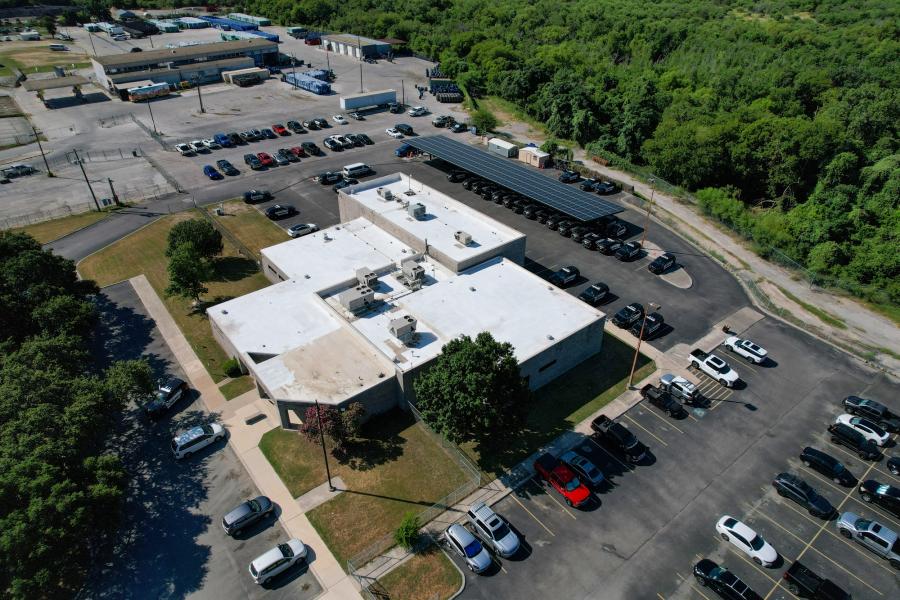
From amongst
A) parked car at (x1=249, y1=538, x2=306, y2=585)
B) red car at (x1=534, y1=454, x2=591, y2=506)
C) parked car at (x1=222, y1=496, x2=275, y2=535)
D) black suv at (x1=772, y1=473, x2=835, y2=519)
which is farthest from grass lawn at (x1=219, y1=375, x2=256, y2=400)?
black suv at (x1=772, y1=473, x2=835, y2=519)

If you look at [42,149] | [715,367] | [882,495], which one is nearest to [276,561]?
[715,367]

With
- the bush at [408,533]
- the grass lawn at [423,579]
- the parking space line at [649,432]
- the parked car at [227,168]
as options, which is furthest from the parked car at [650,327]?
the parked car at [227,168]

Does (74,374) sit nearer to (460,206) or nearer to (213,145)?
(460,206)

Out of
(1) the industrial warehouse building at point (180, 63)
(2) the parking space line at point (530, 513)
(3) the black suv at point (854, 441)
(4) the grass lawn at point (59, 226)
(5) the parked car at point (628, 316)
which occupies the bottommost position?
(2) the parking space line at point (530, 513)

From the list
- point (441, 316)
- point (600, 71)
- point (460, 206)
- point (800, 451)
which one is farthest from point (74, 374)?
point (600, 71)

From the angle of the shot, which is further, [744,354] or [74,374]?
[744,354]

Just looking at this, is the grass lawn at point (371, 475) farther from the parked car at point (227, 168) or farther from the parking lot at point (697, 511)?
the parked car at point (227, 168)

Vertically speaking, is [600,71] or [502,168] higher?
[600,71]
